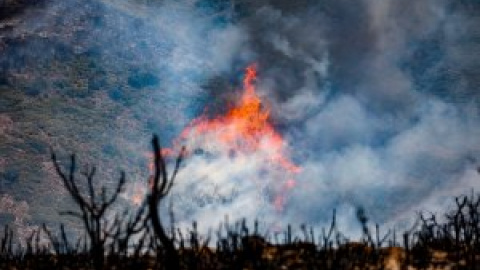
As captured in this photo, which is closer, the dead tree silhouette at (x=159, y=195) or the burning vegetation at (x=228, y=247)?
the dead tree silhouette at (x=159, y=195)

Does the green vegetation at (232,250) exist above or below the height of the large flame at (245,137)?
below

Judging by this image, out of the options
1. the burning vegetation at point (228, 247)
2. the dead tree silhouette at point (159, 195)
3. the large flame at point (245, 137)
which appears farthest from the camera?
the large flame at point (245, 137)

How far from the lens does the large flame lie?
80312 mm

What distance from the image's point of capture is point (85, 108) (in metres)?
77.4

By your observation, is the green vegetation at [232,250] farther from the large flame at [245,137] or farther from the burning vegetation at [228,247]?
the large flame at [245,137]

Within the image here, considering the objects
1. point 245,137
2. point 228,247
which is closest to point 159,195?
point 228,247

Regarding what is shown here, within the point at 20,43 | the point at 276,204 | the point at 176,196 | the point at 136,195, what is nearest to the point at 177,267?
the point at 136,195

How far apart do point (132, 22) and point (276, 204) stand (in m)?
39.3

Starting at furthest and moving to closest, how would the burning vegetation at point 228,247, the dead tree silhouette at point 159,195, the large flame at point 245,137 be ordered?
the large flame at point 245,137, the burning vegetation at point 228,247, the dead tree silhouette at point 159,195

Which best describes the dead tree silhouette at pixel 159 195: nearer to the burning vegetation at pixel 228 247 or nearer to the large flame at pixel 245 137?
the burning vegetation at pixel 228 247

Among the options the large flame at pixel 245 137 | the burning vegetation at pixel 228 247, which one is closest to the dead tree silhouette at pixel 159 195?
the burning vegetation at pixel 228 247

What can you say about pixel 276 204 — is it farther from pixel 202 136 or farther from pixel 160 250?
pixel 160 250

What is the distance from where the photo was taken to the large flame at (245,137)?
80.3 m

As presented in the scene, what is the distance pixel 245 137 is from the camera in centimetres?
8369
